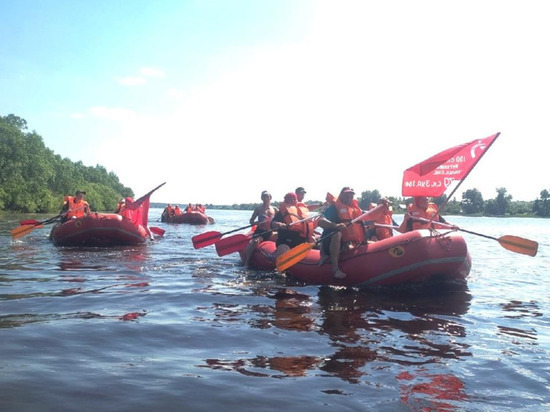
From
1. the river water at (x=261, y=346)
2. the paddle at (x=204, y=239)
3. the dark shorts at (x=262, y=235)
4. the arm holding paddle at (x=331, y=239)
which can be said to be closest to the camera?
the river water at (x=261, y=346)

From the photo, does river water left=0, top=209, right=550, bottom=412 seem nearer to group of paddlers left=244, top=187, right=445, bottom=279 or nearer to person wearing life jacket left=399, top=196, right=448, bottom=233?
group of paddlers left=244, top=187, right=445, bottom=279

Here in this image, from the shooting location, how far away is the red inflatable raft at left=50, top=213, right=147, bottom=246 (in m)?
14.4

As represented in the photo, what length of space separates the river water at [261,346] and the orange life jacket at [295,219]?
Answer: 4.23 ft

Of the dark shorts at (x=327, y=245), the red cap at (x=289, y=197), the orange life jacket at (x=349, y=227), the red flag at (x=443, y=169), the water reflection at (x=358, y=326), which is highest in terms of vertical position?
the red flag at (x=443, y=169)

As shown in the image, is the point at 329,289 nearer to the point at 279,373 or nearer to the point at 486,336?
the point at 486,336

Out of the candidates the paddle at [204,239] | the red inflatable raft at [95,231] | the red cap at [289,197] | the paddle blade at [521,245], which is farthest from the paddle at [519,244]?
the red inflatable raft at [95,231]

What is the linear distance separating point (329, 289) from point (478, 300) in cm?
249

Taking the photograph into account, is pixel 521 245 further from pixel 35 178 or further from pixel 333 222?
pixel 35 178

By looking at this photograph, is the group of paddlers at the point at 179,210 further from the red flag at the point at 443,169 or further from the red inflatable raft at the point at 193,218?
the red flag at the point at 443,169

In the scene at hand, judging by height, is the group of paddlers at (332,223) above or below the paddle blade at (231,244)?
above

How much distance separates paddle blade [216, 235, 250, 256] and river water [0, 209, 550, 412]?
7.52 feet

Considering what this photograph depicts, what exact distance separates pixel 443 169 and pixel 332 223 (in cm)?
214

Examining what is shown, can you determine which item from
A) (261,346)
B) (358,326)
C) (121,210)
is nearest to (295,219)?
(358,326)

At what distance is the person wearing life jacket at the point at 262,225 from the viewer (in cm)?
1123
